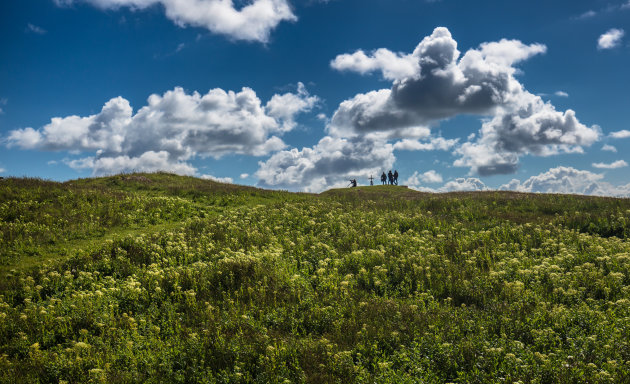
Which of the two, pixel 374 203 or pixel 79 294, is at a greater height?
pixel 374 203

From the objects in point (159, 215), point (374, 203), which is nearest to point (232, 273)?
point (159, 215)

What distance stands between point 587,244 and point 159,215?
71.4 ft

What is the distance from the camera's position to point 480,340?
27.6 ft

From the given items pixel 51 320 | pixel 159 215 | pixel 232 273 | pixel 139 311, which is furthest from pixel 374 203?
pixel 51 320

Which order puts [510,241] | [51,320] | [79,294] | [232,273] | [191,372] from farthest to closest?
1. [510,241]
2. [232,273]
3. [79,294]
4. [51,320]
5. [191,372]

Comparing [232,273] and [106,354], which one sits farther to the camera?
[232,273]

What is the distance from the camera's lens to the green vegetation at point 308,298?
7.74 meters

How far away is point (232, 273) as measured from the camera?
12.6 meters

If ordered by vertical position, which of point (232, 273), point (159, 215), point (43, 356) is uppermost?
point (159, 215)

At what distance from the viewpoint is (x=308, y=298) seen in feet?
35.2

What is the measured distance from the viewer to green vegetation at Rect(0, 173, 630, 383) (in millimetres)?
7742

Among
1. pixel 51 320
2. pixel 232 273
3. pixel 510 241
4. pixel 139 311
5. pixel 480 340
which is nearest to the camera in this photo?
pixel 480 340

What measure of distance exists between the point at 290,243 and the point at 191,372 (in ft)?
30.5

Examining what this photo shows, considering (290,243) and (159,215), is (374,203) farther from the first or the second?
(159,215)
